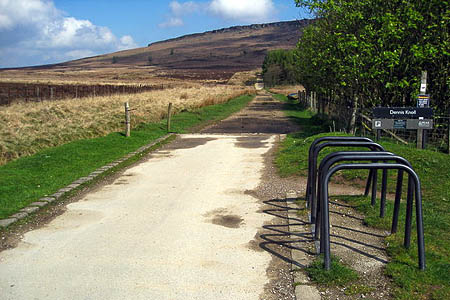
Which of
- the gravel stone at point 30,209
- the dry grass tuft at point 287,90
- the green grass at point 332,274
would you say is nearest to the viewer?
the green grass at point 332,274

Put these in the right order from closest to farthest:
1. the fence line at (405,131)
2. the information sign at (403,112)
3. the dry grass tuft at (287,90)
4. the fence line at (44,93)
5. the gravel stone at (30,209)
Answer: the gravel stone at (30,209), the information sign at (403,112), the fence line at (405,131), the fence line at (44,93), the dry grass tuft at (287,90)

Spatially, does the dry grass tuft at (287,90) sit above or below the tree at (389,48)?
below

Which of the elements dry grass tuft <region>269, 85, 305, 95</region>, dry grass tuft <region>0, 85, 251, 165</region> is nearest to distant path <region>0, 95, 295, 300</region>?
dry grass tuft <region>0, 85, 251, 165</region>

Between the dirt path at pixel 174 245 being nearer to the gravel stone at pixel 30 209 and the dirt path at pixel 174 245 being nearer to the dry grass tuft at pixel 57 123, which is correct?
the gravel stone at pixel 30 209

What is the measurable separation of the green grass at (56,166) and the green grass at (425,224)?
4271 mm

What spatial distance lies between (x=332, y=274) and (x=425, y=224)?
2.13m

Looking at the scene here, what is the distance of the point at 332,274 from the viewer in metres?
4.36

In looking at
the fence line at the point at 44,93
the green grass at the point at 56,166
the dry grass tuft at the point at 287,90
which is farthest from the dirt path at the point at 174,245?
the dry grass tuft at the point at 287,90

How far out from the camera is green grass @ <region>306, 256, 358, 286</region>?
4.27m

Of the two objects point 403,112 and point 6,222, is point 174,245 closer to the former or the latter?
point 6,222

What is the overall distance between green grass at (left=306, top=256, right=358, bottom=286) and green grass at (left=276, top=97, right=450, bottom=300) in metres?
0.39

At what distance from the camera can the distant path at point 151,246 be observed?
14.3 feet

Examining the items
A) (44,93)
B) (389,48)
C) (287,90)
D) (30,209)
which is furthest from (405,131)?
(287,90)

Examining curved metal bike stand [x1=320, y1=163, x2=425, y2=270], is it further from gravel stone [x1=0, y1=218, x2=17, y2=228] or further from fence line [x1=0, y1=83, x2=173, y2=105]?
fence line [x1=0, y1=83, x2=173, y2=105]
